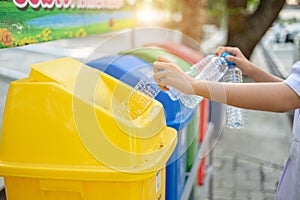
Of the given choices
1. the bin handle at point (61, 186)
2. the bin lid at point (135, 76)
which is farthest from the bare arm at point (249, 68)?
the bin handle at point (61, 186)

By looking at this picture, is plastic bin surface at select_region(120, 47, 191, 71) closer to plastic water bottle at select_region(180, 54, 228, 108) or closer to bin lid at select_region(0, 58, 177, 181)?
plastic water bottle at select_region(180, 54, 228, 108)

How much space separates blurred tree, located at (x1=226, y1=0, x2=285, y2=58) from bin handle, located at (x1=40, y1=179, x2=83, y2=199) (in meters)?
5.45

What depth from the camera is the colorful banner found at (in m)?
1.66

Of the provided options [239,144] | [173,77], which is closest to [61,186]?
[173,77]

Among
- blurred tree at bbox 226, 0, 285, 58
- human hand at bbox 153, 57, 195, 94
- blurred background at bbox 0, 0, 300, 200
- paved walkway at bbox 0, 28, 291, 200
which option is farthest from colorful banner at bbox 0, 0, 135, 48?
blurred tree at bbox 226, 0, 285, 58

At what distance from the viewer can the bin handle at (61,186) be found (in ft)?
4.18

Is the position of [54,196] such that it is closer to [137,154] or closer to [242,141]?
[137,154]

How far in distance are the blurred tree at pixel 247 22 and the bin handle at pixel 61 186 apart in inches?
215

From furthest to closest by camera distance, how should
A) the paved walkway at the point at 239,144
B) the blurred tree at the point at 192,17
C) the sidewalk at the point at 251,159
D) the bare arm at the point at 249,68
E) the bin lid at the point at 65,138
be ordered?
the blurred tree at the point at 192,17 < the sidewalk at the point at 251,159 < the paved walkway at the point at 239,144 < the bare arm at the point at 249,68 < the bin lid at the point at 65,138

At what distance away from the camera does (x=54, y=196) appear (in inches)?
52.1

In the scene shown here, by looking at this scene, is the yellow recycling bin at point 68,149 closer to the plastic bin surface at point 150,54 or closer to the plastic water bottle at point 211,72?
the plastic water bottle at point 211,72

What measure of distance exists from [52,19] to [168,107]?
0.95 m

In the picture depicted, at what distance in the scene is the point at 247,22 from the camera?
6.30 metres

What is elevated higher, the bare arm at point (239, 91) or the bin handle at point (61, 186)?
the bare arm at point (239, 91)
